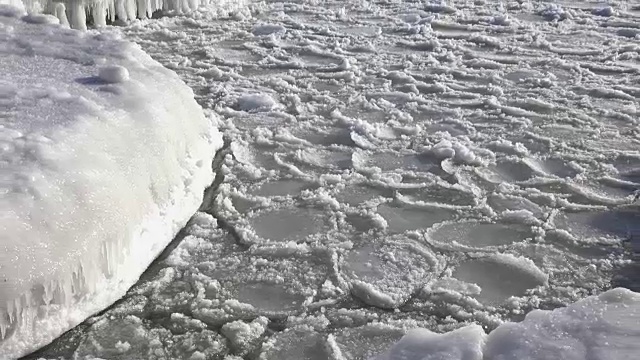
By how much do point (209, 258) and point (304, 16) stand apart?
448 cm

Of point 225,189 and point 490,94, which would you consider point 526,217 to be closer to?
point 225,189

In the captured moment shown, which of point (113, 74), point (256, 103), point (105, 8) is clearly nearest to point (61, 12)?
point (105, 8)

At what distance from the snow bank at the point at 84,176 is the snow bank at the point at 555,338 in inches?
39.4

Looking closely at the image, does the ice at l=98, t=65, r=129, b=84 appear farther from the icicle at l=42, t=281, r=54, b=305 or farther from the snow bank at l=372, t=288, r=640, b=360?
the snow bank at l=372, t=288, r=640, b=360

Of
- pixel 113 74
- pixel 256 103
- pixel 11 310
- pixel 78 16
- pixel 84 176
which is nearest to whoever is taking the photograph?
pixel 11 310

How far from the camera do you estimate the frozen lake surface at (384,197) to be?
86.9 inches

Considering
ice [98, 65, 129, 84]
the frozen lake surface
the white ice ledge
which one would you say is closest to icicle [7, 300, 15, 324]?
the frozen lake surface

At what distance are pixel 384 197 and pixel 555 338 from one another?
1.38 m

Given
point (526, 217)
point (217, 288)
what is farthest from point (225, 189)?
point (526, 217)

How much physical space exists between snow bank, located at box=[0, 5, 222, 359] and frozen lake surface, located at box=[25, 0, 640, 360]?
0.31 feet

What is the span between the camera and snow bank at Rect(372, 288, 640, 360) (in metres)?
1.67

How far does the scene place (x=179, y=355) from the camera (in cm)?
202

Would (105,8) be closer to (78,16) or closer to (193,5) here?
(78,16)

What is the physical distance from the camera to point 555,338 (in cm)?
173
